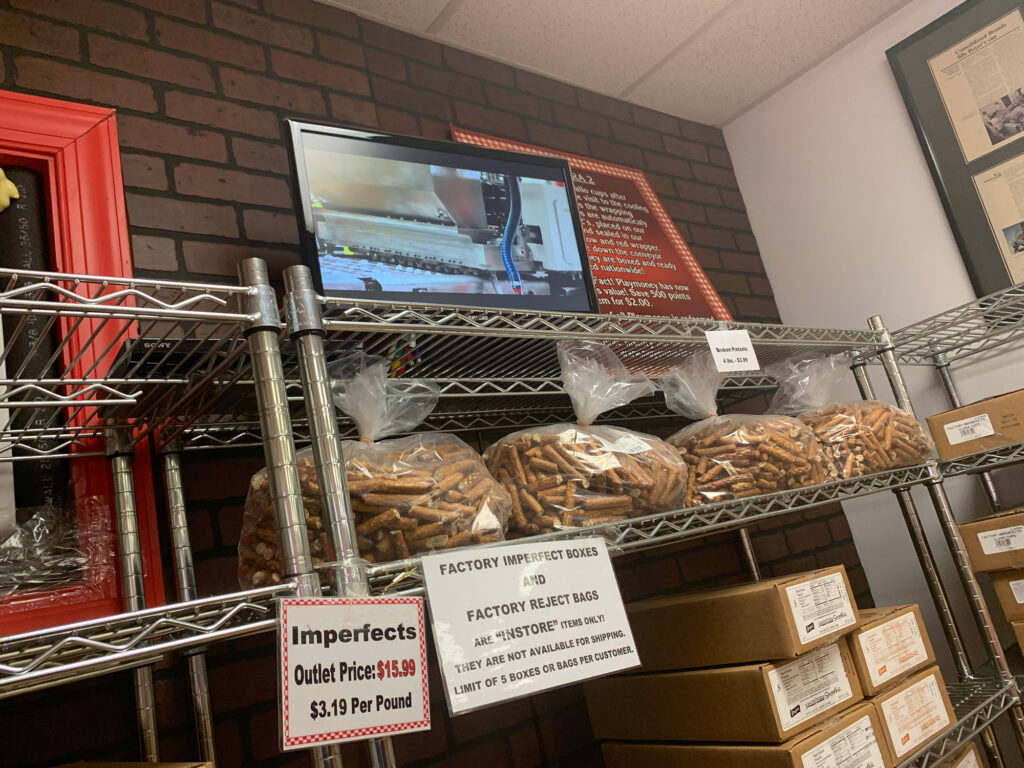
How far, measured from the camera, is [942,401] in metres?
2.24

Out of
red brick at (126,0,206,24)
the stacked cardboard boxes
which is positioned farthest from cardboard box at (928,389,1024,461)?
red brick at (126,0,206,24)

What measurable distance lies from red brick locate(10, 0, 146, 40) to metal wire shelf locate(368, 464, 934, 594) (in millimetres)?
1283

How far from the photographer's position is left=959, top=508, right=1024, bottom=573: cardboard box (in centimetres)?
167

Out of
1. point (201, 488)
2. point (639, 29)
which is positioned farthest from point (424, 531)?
point (639, 29)

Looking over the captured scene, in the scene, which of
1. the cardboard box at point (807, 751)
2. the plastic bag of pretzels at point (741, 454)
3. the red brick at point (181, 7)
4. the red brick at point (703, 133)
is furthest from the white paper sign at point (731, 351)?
the red brick at point (703, 133)

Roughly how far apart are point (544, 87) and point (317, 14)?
73 centimetres

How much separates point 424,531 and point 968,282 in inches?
75.5

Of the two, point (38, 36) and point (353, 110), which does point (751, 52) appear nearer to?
point (353, 110)

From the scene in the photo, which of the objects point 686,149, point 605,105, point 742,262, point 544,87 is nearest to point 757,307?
point 742,262

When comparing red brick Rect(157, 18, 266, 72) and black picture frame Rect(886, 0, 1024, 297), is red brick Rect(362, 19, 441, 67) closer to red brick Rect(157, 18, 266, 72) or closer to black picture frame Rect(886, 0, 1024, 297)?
red brick Rect(157, 18, 266, 72)

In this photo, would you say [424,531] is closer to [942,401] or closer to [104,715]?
[104,715]

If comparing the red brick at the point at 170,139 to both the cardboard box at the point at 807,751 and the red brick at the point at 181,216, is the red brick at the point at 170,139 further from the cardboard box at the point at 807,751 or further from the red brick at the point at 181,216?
the cardboard box at the point at 807,751

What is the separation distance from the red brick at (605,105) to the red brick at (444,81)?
16.6 inches

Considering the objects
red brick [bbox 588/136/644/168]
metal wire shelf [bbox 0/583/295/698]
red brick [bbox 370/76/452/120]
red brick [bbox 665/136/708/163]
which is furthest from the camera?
red brick [bbox 665/136/708/163]
